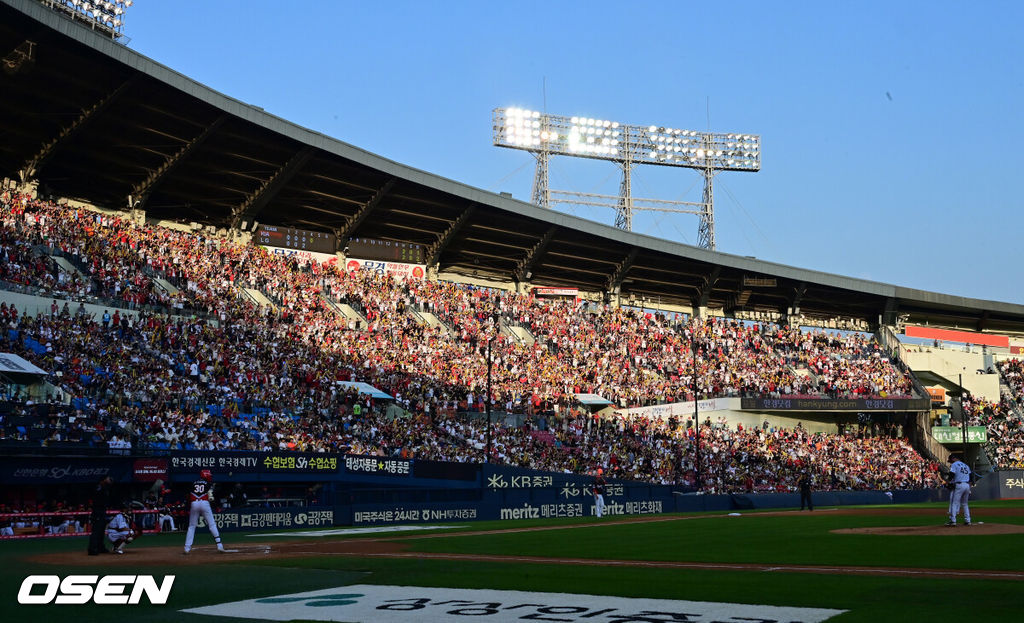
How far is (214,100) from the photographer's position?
45750mm

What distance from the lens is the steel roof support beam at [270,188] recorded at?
5250 centimetres

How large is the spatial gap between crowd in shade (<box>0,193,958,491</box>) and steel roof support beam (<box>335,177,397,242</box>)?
267 cm

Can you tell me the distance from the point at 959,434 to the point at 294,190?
1763 inches

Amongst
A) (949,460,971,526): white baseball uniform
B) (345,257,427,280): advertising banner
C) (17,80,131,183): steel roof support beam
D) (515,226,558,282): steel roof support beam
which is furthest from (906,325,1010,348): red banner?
(17,80,131,183): steel roof support beam

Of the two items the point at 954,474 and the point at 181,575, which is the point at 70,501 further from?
the point at 954,474

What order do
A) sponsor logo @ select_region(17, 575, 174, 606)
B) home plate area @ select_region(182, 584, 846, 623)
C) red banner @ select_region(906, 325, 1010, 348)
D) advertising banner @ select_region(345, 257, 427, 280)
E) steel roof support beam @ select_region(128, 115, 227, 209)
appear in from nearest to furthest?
1. home plate area @ select_region(182, 584, 846, 623)
2. sponsor logo @ select_region(17, 575, 174, 606)
3. steel roof support beam @ select_region(128, 115, 227, 209)
4. advertising banner @ select_region(345, 257, 427, 280)
5. red banner @ select_region(906, 325, 1010, 348)

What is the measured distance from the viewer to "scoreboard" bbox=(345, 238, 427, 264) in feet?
200

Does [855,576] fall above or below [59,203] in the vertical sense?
below

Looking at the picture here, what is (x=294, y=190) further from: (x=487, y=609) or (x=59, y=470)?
(x=487, y=609)

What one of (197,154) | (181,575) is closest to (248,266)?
(197,154)

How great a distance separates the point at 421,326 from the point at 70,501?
2534 centimetres

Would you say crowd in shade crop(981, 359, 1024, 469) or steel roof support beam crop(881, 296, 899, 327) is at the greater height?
steel roof support beam crop(881, 296, 899, 327)

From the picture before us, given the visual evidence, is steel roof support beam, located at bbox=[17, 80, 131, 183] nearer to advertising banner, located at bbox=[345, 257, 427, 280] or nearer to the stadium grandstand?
the stadium grandstand

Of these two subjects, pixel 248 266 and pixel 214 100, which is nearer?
pixel 214 100
